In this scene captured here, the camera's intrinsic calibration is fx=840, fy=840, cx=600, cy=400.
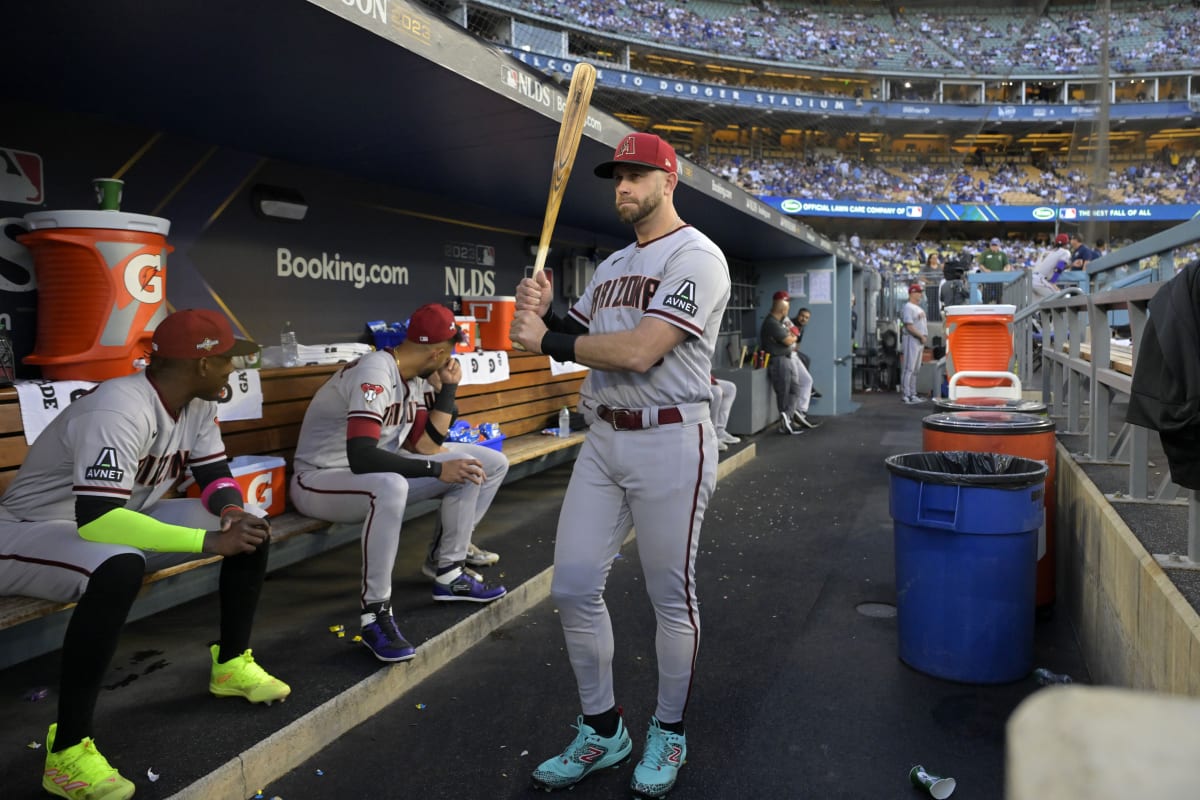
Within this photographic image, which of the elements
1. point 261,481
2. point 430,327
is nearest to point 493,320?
point 430,327

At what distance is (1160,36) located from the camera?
3484cm

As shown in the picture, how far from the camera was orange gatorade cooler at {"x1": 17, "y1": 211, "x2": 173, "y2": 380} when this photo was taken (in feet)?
10.9

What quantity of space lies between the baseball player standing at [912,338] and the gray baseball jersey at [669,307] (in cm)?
1274

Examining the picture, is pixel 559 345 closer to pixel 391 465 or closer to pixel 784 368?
pixel 391 465

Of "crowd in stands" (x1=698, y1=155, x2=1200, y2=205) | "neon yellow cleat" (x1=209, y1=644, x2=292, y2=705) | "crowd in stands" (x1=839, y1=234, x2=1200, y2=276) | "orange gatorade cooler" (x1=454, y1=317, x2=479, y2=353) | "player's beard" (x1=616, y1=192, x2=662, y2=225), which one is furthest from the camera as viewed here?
"crowd in stands" (x1=698, y1=155, x2=1200, y2=205)

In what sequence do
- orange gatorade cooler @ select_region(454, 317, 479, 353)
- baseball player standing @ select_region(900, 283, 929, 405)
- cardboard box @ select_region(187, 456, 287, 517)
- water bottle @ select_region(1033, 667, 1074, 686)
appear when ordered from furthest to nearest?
baseball player standing @ select_region(900, 283, 929, 405) → orange gatorade cooler @ select_region(454, 317, 479, 353) → cardboard box @ select_region(187, 456, 287, 517) → water bottle @ select_region(1033, 667, 1074, 686)

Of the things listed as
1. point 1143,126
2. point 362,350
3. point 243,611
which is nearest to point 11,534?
point 243,611

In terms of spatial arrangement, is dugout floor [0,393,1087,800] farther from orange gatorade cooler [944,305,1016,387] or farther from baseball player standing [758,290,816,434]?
baseball player standing [758,290,816,434]

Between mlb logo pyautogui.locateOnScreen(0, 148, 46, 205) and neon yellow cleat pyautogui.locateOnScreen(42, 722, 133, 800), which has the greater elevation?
mlb logo pyautogui.locateOnScreen(0, 148, 46, 205)

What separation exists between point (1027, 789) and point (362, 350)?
5.18 metres

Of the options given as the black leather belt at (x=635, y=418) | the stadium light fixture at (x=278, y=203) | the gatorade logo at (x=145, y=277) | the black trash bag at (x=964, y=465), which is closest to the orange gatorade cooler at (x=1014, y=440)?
the black trash bag at (x=964, y=465)

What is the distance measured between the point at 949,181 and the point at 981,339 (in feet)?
106

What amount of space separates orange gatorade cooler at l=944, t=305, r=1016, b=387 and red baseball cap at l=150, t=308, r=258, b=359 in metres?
5.52

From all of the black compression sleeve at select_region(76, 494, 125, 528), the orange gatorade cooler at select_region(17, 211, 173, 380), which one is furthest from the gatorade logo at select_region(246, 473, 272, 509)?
the black compression sleeve at select_region(76, 494, 125, 528)
